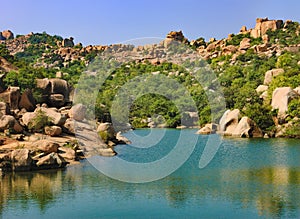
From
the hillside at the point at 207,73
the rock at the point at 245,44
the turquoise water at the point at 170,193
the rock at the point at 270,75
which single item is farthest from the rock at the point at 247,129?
the rock at the point at 245,44

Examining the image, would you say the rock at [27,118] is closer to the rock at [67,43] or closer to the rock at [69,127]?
the rock at [69,127]

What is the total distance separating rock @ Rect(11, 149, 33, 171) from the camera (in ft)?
70.9

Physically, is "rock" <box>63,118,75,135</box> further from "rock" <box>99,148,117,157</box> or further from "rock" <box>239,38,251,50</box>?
"rock" <box>239,38,251,50</box>

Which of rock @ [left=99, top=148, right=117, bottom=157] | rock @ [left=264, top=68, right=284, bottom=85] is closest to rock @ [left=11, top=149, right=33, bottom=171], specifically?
rock @ [left=99, top=148, right=117, bottom=157]

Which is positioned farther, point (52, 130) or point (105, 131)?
point (105, 131)

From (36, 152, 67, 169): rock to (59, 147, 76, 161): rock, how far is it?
1.24m

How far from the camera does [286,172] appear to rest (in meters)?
21.8

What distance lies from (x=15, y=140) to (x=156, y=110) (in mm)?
30290

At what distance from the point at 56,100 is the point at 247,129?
52.2 ft

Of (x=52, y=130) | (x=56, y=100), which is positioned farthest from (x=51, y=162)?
(x=56, y=100)

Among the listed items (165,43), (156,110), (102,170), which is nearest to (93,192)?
(102,170)

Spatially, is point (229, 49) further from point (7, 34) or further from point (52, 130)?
point (7, 34)

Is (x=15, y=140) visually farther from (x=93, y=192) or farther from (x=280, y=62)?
(x=280, y=62)

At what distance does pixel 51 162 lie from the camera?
73.7 feet
